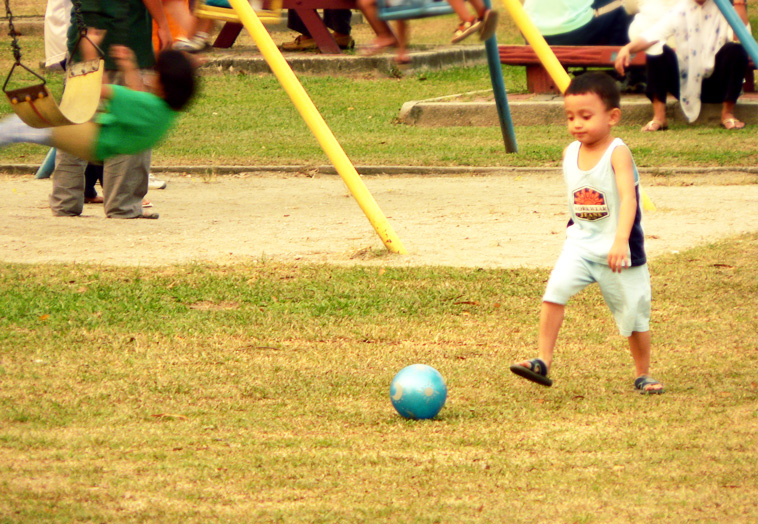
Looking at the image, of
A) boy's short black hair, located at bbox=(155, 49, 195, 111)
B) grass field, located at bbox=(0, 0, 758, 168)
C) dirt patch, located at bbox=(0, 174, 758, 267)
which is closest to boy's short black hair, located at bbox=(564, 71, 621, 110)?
boy's short black hair, located at bbox=(155, 49, 195, 111)

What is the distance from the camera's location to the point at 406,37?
7.01m

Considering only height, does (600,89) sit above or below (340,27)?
above

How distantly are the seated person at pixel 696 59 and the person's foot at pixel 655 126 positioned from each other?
19 mm

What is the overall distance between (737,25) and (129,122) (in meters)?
6.79

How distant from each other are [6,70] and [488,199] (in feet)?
36.7

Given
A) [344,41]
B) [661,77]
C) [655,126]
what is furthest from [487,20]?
[344,41]

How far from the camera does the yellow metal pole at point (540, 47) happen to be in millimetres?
8664

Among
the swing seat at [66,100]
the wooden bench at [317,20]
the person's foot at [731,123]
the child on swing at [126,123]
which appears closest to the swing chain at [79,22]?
the swing seat at [66,100]

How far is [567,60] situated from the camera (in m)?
13.2

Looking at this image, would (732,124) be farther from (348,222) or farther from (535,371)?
(535,371)

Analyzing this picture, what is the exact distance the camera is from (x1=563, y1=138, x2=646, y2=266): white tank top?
4.51 metres

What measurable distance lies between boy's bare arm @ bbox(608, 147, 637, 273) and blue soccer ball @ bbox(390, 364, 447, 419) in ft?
2.82

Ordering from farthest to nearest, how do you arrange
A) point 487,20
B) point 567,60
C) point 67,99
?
point 567,60 → point 487,20 → point 67,99

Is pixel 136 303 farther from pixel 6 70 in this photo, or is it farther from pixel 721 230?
pixel 6 70
